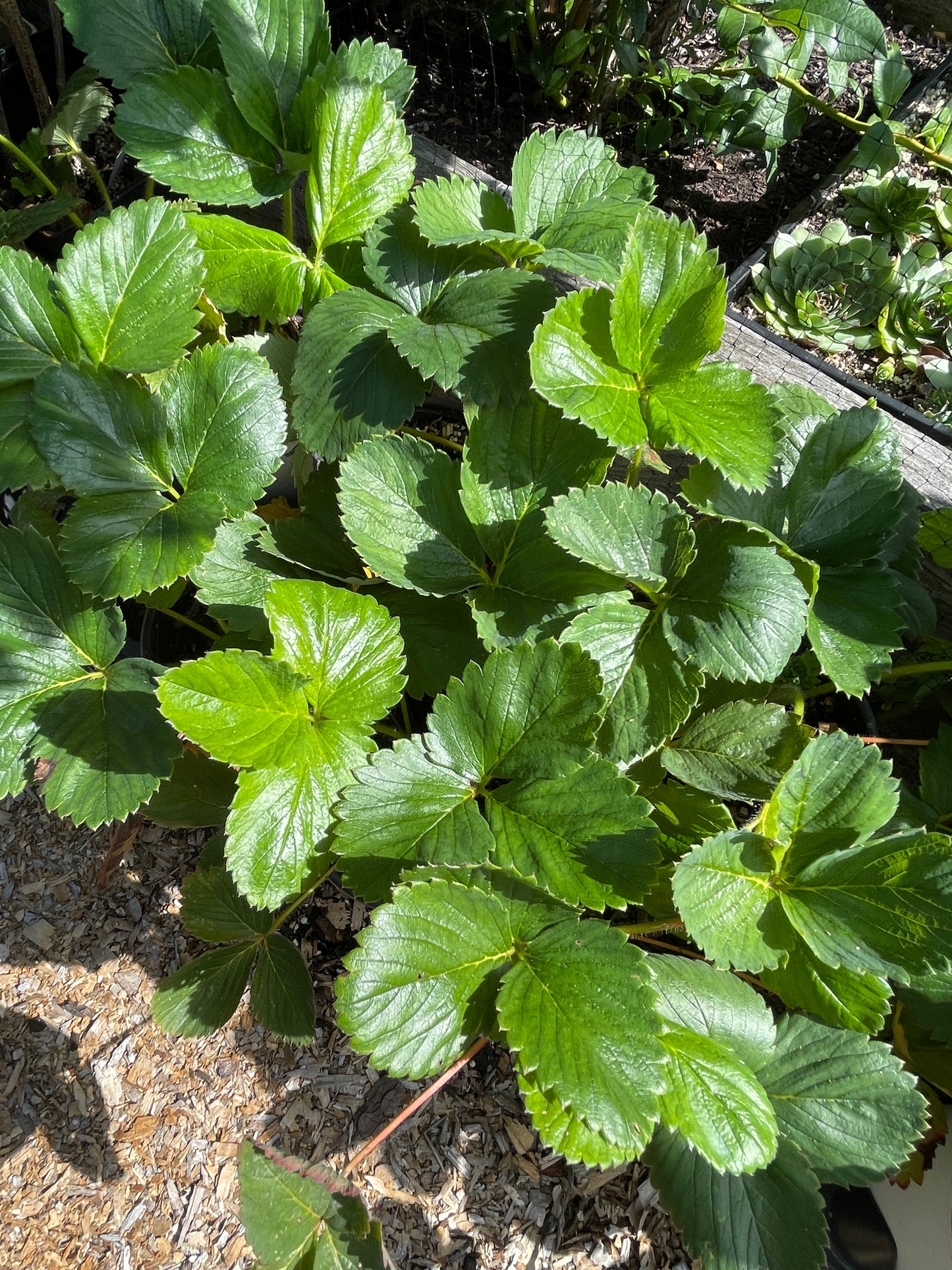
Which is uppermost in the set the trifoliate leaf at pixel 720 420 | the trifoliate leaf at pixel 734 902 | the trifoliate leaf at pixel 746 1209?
the trifoliate leaf at pixel 720 420

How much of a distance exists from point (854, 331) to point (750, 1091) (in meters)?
1.43

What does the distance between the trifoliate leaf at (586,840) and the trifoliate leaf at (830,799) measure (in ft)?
0.55

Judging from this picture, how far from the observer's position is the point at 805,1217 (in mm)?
935

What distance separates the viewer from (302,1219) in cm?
89

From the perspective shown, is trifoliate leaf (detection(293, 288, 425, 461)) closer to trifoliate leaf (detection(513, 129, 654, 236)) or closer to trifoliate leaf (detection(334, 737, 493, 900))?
trifoliate leaf (detection(513, 129, 654, 236))

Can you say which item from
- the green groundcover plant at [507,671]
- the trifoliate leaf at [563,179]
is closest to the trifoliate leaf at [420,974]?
the green groundcover plant at [507,671]

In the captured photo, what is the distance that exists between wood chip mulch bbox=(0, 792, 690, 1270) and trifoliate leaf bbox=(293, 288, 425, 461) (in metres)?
0.70

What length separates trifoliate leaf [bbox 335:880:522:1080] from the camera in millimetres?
841

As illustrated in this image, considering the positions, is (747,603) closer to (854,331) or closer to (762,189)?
(854,331)

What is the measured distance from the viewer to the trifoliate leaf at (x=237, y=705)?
0.91 m

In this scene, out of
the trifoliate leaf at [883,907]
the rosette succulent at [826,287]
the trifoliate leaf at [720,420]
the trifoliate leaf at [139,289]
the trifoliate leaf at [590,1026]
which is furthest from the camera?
the rosette succulent at [826,287]

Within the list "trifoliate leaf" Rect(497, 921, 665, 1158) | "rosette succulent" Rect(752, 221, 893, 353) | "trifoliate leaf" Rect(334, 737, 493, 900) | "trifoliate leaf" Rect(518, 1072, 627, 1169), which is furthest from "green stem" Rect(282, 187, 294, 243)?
"trifoliate leaf" Rect(518, 1072, 627, 1169)

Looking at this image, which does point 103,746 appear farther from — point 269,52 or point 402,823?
point 269,52

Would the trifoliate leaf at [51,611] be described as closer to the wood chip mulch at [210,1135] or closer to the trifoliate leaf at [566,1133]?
the wood chip mulch at [210,1135]
